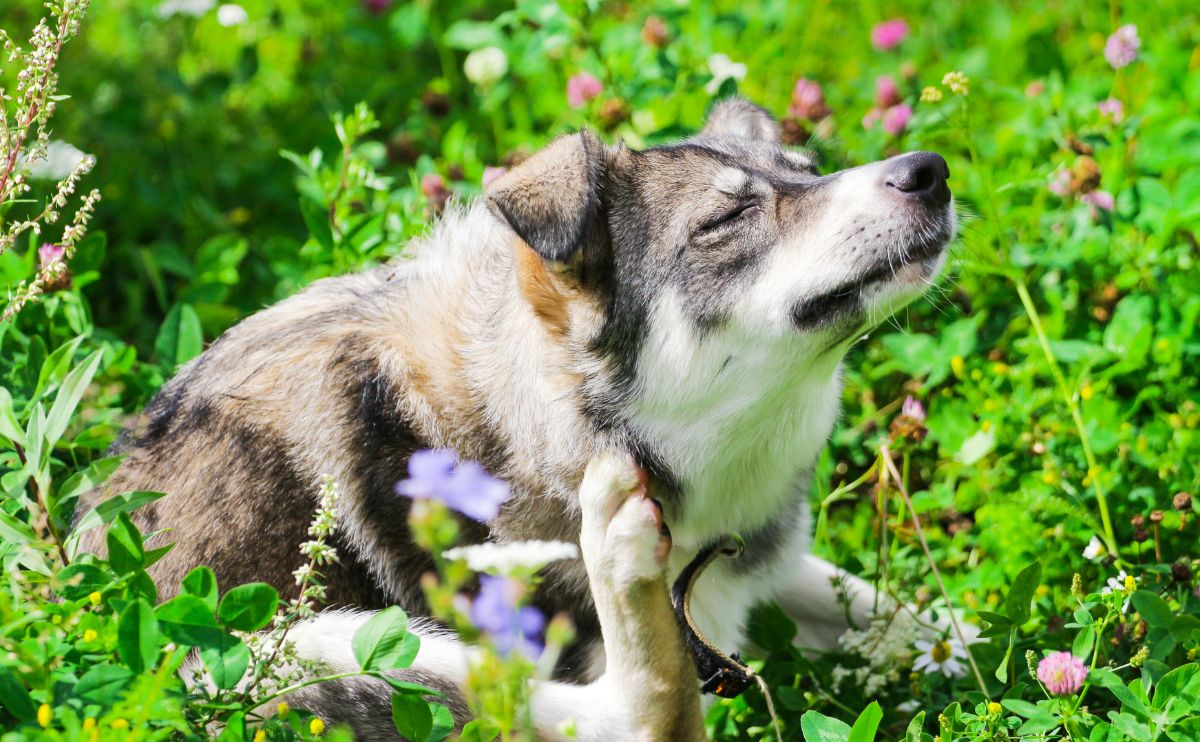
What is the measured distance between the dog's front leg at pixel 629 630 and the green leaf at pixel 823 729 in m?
0.32

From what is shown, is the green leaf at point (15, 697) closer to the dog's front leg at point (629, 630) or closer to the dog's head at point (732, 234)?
the dog's front leg at point (629, 630)

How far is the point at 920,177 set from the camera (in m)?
2.78

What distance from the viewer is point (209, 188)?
5273mm

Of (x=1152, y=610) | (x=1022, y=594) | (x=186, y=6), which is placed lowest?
(x=1152, y=610)

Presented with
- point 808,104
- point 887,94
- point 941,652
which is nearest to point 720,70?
point 808,104

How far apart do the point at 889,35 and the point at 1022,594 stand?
11.3 ft

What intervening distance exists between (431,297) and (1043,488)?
5.83 ft

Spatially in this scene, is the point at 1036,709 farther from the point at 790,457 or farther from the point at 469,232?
the point at 469,232

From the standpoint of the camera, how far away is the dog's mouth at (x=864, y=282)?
2.73 metres

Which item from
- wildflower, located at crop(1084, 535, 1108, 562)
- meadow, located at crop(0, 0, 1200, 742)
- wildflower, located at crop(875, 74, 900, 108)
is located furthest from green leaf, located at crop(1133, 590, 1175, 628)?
wildflower, located at crop(875, 74, 900, 108)

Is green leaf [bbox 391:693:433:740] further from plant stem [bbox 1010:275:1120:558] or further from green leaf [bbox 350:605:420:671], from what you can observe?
plant stem [bbox 1010:275:1120:558]

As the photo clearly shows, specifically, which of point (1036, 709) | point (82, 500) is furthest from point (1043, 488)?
point (82, 500)

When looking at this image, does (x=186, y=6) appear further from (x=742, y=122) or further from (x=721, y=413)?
(x=721, y=413)

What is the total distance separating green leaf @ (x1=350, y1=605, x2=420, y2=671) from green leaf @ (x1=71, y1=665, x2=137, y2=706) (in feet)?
1.28
